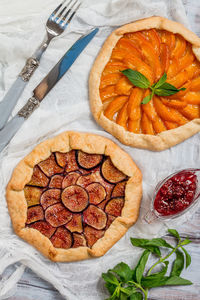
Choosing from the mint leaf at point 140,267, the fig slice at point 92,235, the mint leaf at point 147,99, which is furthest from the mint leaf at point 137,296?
the mint leaf at point 147,99

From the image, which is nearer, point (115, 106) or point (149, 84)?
point (149, 84)

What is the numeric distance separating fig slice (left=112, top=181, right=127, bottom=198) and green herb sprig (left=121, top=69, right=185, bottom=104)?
81 centimetres

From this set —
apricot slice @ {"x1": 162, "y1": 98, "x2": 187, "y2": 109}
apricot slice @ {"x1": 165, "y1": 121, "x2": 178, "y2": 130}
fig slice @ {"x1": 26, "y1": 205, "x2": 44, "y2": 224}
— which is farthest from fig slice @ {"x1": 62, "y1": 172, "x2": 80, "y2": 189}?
apricot slice @ {"x1": 162, "y1": 98, "x2": 187, "y2": 109}

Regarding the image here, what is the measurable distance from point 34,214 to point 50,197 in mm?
224

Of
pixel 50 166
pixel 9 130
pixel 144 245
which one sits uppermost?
pixel 9 130

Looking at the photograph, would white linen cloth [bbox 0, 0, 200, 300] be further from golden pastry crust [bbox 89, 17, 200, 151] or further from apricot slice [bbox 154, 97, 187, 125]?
apricot slice [bbox 154, 97, 187, 125]

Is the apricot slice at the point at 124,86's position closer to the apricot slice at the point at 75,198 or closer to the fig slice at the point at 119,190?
the fig slice at the point at 119,190

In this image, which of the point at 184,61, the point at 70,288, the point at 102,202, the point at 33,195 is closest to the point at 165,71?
the point at 184,61

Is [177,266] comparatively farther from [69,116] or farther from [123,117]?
[69,116]

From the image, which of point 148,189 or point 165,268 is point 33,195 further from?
point 165,268

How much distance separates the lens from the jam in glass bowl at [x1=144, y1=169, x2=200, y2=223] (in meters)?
3.66

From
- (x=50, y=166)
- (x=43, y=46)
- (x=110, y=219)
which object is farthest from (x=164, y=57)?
(x=110, y=219)

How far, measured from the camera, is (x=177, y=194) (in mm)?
3658

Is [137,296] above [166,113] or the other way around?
the other way around
